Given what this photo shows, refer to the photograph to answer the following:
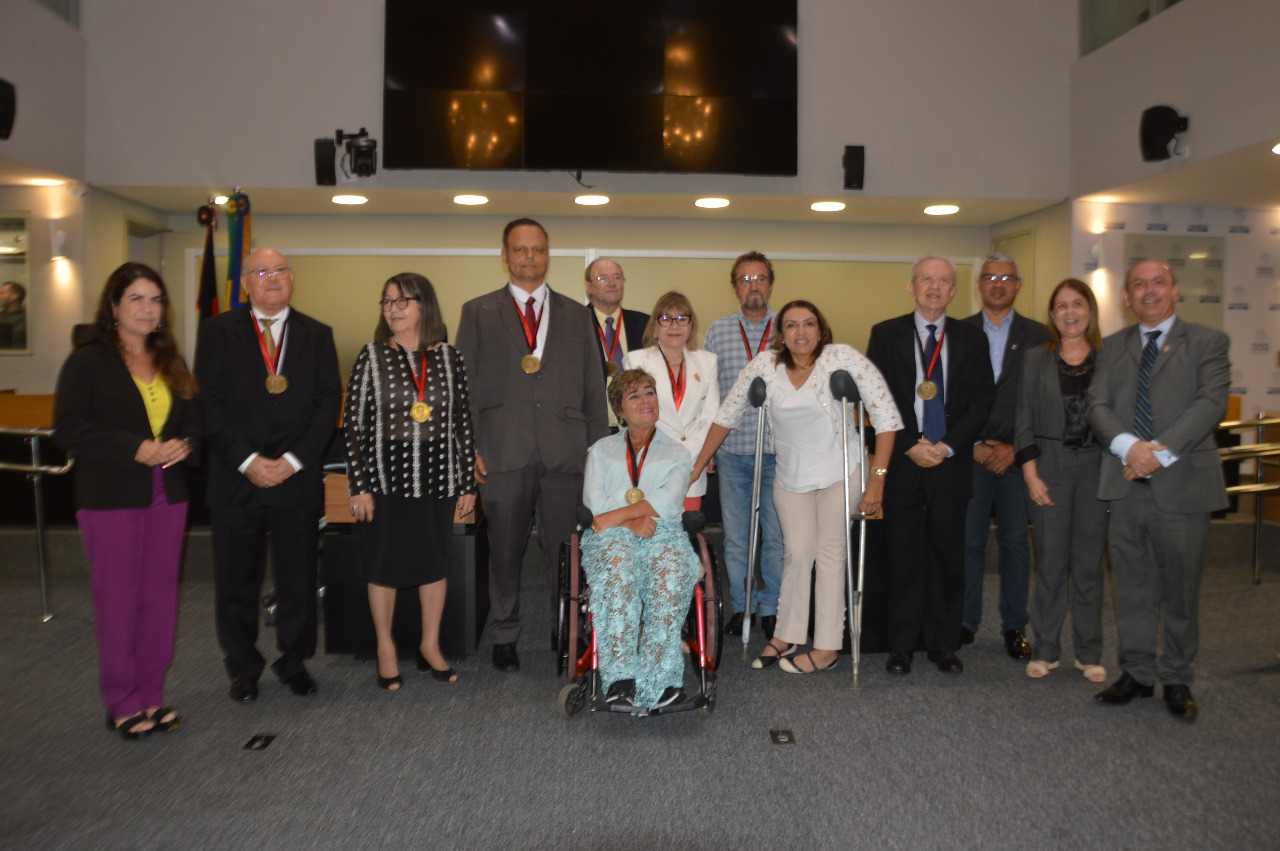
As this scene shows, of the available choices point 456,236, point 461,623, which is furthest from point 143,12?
point 461,623

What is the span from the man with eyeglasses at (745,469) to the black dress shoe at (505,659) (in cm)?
107

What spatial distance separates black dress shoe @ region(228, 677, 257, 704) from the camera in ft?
11.1

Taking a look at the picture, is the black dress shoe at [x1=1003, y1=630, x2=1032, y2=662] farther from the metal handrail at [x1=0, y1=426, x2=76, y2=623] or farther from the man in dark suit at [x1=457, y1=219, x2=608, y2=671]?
the metal handrail at [x1=0, y1=426, x2=76, y2=623]

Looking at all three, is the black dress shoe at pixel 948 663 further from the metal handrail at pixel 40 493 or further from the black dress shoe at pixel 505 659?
the metal handrail at pixel 40 493

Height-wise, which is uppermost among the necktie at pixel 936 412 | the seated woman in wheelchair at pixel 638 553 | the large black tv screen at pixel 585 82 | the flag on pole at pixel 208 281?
the large black tv screen at pixel 585 82

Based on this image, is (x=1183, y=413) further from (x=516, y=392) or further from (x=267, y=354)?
(x=267, y=354)

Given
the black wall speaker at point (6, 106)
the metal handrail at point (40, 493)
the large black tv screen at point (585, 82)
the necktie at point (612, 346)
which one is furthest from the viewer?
the large black tv screen at point (585, 82)

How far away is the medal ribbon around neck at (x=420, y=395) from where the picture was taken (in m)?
3.33

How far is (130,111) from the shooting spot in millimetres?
6574

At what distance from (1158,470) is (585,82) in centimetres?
488

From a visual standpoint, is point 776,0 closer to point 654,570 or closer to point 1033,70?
point 1033,70

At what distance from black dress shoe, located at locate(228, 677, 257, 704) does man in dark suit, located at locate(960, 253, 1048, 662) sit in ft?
9.89

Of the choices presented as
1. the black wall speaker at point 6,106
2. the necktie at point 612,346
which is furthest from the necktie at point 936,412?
the black wall speaker at point 6,106

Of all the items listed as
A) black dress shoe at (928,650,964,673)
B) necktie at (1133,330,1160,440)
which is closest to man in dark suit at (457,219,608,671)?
black dress shoe at (928,650,964,673)
